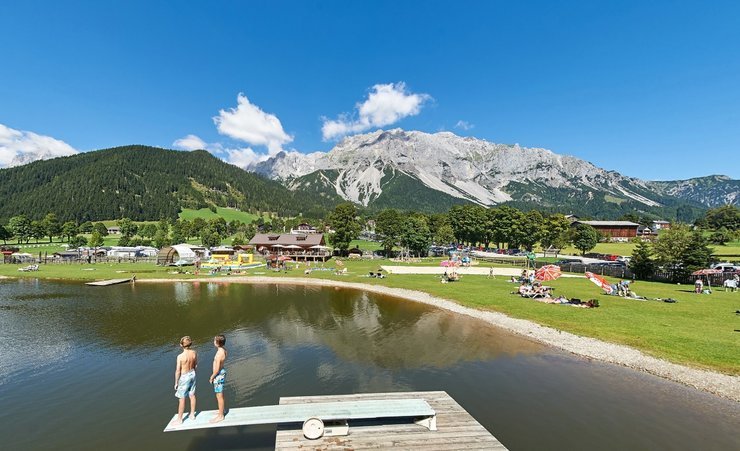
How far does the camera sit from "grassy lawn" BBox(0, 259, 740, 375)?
810 inches

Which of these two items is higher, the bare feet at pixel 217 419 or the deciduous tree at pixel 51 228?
the deciduous tree at pixel 51 228

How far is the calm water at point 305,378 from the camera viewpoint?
41.9 ft

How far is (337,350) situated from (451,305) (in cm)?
1715

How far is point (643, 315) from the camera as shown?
2886 cm

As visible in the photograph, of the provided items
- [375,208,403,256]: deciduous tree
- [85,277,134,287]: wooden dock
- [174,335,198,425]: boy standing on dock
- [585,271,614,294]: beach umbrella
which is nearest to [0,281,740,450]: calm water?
[174,335,198,425]: boy standing on dock

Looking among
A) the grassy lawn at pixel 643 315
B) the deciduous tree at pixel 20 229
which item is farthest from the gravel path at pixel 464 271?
the deciduous tree at pixel 20 229

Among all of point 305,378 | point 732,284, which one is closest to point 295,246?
point 305,378

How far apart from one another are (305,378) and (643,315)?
28344 mm

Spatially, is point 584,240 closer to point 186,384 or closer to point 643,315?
point 643,315

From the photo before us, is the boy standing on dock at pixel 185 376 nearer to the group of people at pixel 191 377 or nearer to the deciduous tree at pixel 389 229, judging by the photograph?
the group of people at pixel 191 377

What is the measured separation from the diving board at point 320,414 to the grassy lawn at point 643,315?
1733cm

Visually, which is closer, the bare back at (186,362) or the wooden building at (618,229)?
the bare back at (186,362)

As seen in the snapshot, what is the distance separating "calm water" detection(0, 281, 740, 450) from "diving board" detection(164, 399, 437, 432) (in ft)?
3.23

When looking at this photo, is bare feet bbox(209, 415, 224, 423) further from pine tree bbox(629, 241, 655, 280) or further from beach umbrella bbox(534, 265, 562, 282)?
pine tree bbox(629, 241, 655, 280)
